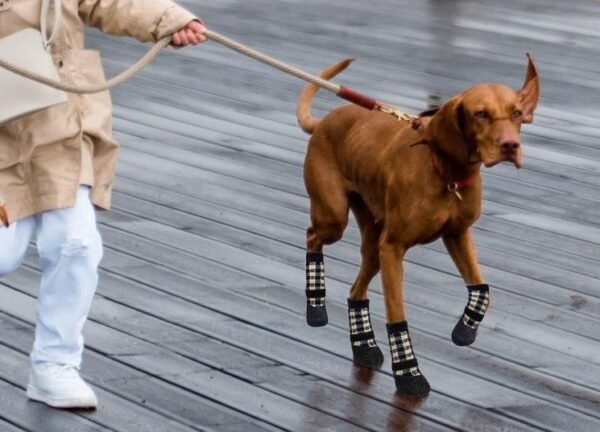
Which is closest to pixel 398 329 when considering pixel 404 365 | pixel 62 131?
pixel 404 365

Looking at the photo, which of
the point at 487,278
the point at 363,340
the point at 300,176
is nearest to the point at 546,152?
the point at 300,176

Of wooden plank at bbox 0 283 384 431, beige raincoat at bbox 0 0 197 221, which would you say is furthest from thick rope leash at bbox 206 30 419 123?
wooden plank at bbox 0 283 384 431

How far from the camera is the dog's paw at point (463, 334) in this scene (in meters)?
4.58

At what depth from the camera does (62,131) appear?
4082 mm

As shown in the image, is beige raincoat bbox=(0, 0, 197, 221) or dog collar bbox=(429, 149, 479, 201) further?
dog collar bbox=(429, 149, 479, 201)

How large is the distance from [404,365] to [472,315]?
11.0 inches

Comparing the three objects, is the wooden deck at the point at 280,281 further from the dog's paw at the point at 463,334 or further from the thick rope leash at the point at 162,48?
the thick rope leash at the point at 162,48

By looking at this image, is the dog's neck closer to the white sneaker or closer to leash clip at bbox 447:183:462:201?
leash clip at bbox 447:183:462:201

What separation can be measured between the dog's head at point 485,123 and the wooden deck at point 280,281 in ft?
2.29

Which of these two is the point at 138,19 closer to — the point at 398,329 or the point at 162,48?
the point at 162,48

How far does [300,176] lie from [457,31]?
12.7 feet

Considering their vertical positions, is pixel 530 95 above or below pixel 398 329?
above

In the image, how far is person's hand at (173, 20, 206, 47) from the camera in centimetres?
423

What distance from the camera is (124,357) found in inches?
183
